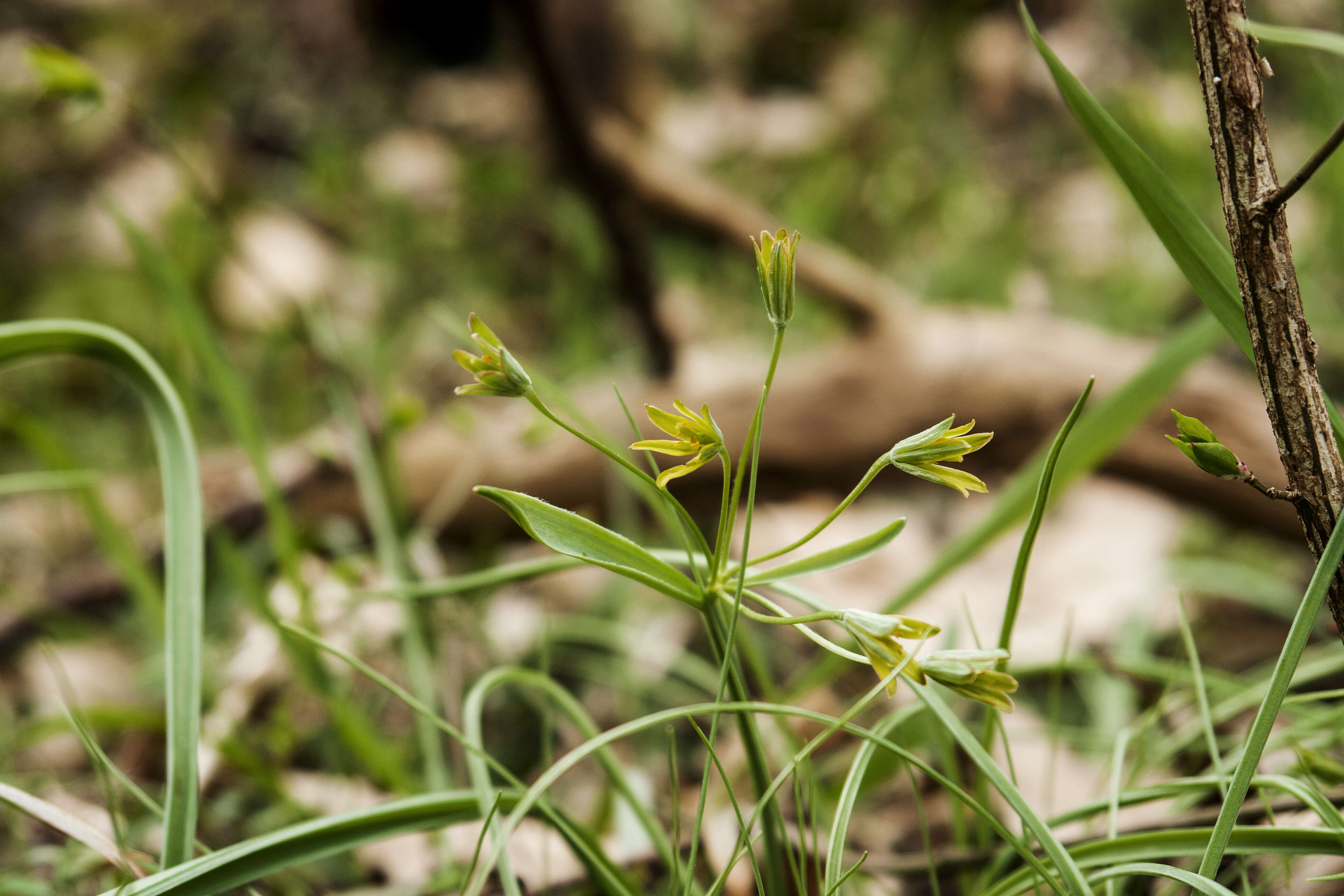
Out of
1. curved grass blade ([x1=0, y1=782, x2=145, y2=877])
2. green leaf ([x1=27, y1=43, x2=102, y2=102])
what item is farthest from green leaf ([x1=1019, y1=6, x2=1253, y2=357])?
green leaf ([x1=27, y1=43, x2=102, y2=102])

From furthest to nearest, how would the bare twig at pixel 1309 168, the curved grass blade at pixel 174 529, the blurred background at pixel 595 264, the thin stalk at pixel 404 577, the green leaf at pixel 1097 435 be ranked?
the blurred background at pixel 595 264
the thin stalk at pixel 404 577
the green leaf at pixel 1097 435
the curved grass blade at pixel 174 529
the bare twig at pixel 1309 168

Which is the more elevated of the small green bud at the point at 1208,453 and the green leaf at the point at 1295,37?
the green leaf at the point at 1295,37

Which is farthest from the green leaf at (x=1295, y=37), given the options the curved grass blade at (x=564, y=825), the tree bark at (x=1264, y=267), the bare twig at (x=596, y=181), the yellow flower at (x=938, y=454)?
the bare twig at (x=596, y=181)

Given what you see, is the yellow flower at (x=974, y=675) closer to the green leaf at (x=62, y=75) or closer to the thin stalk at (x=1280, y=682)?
the thin stalk at (x=1280, y=682)

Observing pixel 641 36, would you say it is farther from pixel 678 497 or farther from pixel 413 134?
pixel 678 497

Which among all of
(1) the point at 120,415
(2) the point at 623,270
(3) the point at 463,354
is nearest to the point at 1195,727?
(3) the point at 463,354

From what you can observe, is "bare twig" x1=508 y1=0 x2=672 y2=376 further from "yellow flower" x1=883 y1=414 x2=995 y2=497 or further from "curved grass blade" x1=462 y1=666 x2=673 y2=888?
"yellow flower" x1=883 y1=414 x2=995 y2=497
